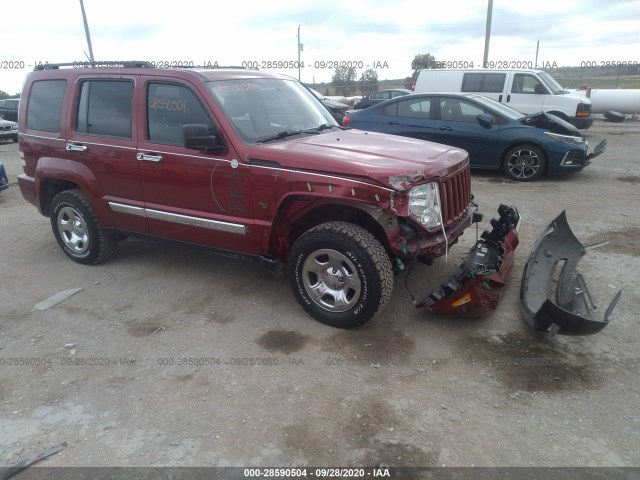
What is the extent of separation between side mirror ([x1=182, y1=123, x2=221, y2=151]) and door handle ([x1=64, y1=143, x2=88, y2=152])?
1.54 meters

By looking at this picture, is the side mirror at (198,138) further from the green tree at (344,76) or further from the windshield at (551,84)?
the green tree at (344,76)

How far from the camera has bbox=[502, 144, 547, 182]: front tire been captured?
8836 mm

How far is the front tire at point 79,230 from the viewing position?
526cm

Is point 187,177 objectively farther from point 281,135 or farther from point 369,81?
point 369,81

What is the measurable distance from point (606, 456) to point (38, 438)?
10.5 ft

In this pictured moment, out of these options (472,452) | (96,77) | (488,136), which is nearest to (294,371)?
(472,452)

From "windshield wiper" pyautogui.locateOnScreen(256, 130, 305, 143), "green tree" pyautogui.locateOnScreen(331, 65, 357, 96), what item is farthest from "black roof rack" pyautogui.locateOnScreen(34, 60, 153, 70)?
"green tree" pyautogui.locateOnScreen(331, 65, 357, 96)

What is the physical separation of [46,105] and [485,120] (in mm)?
6671

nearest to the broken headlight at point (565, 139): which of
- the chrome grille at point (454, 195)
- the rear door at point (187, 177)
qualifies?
the chrome grille at point (454, 195)

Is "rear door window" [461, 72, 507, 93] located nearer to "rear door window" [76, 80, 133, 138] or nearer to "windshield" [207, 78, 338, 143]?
"windshield" [207, 78, 338, 143]

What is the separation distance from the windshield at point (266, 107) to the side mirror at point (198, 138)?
0.25 m

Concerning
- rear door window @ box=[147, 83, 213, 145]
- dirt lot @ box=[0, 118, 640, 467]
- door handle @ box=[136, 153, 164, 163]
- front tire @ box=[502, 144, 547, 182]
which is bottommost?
dirt lot @ box=[0, 118, 640, 467]

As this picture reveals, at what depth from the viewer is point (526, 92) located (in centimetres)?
1259

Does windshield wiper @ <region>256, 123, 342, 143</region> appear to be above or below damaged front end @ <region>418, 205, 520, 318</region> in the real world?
above
